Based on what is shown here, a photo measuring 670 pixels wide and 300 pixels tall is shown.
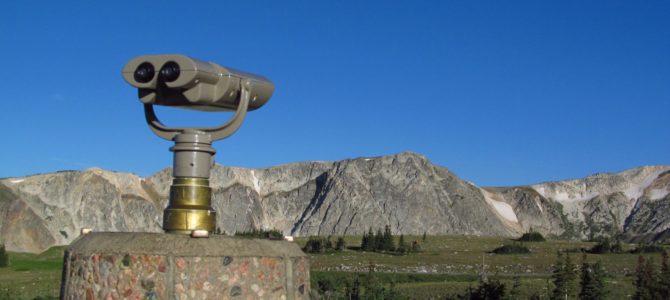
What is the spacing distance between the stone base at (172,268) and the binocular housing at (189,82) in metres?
0.99

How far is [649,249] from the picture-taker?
87812mm

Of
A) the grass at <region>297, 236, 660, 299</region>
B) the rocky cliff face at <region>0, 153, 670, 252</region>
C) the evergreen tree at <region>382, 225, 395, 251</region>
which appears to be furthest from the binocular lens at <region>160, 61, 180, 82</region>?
the rocky cliff face at <region>0, 153, 670, 252</region>

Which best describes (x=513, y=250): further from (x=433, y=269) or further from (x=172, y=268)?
(x=172, y=268)

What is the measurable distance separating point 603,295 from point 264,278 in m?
29.4

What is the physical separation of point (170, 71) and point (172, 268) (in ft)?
4.30

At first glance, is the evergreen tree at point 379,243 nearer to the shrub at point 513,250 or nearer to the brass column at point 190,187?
the shrub at point 513,250

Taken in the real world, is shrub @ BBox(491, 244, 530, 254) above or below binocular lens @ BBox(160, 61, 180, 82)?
above

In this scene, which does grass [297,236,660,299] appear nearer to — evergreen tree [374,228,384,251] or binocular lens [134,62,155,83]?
evergreen tree [374,228,384,251]

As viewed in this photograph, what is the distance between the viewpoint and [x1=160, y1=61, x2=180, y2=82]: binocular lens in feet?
18.2

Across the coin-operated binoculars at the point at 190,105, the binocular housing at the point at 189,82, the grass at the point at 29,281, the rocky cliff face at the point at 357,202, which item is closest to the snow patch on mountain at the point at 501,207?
the rocky cliff face at the point at 357,202

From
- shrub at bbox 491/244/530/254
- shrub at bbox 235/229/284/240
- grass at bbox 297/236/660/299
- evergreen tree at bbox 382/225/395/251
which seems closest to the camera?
shrub at bbox 235/229/284/240

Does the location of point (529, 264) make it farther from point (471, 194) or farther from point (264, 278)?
point (471, 194)

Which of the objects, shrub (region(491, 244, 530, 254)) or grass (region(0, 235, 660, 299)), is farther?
shrub (region(491, 244, 530, 254))

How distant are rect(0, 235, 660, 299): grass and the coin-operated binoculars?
112 ft
